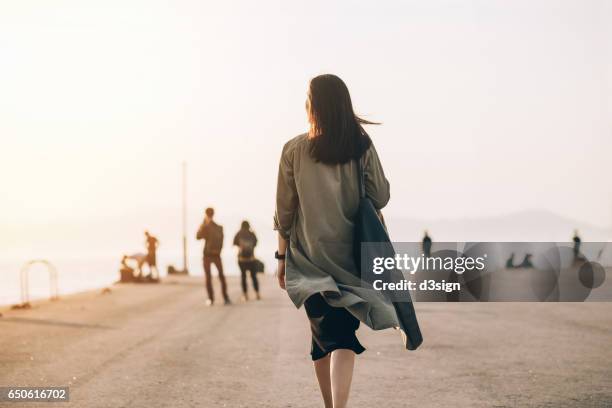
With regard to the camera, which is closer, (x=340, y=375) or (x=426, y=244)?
(x=340, y=375)

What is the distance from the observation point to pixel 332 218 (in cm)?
464

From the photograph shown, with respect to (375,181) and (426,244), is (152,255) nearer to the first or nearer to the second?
(426,244)

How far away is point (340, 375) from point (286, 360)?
400 centimetres

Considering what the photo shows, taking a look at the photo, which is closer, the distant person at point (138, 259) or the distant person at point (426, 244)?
the distant person at point (138, 259)

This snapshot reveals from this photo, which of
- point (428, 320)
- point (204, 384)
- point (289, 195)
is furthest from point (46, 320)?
point (289, 195)

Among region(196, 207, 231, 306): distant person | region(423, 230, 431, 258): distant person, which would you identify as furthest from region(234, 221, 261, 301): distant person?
region(423, 230, 431, 258): distant person

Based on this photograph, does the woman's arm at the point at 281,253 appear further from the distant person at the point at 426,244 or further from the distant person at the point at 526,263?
the distant person at the point at 526,263

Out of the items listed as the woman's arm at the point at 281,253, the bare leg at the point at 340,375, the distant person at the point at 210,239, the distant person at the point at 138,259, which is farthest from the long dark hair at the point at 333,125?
the distant person at the point at 138,259

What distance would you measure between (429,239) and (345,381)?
32.9 m

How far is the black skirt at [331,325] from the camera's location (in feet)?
15.4

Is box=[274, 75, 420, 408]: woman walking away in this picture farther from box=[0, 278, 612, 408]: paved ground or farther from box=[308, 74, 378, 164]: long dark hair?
box=[0, 278, 612, 408]: paved ground

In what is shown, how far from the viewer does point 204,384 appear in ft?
23.5

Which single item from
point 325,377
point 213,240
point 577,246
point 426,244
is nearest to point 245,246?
point 213,240

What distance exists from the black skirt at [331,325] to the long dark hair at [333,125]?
31.0 inches
